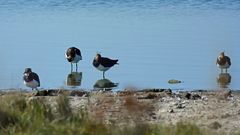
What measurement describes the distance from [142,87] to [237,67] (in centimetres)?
363

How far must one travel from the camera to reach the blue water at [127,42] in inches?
715

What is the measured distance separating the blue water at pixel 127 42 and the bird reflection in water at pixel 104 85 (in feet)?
0.54

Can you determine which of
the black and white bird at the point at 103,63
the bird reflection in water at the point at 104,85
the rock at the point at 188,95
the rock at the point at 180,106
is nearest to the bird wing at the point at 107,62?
the black and white bird at the point at 103,63

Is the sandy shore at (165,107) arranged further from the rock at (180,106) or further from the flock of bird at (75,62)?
the flock of bird at (75,62)

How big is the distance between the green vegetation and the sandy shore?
0.18m

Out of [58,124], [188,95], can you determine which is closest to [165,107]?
[188,95]

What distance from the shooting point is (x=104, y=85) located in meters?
17.5

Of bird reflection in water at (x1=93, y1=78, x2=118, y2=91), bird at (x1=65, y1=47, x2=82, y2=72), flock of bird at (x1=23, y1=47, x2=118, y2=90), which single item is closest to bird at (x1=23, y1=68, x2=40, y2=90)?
flock of bird at (x1=23, y1=47, x2=118, y2=90)

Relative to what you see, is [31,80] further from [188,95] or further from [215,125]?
[215,125]

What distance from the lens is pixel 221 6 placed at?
3694 centimetres

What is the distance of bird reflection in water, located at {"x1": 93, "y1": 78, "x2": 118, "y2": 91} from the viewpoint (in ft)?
56.0

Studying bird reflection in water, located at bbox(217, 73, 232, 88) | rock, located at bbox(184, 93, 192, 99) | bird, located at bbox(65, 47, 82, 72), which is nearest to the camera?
rock, located at bbox(184, 93, 192, 99)

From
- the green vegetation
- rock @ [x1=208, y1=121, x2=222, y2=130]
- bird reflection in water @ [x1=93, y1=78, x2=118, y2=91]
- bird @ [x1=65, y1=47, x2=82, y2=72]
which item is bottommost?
→ rock @ [x1=208, y1=121, x2=222, y2=130]

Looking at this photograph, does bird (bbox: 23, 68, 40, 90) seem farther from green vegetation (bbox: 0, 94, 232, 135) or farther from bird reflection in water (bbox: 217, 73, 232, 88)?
green vegetation (bbox: 0, 94, 232, 135)
